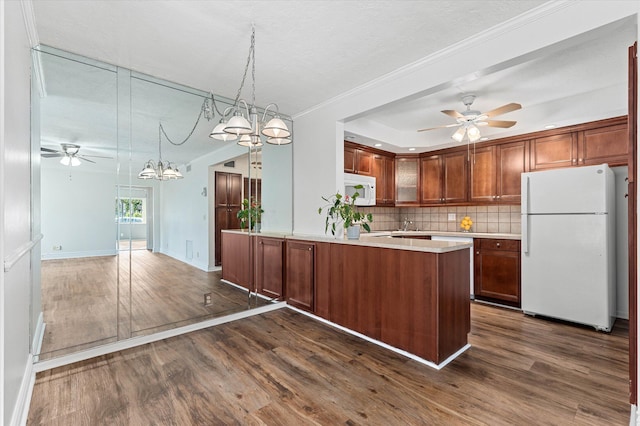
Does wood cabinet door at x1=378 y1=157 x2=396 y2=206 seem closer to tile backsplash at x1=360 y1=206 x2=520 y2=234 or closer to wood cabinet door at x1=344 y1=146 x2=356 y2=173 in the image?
tile backsplash at x1=360 y1=206 x2=520 y2=234

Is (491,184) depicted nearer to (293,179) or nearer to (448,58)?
(448,58)

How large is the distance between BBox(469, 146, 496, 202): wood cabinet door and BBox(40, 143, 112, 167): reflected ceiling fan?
15.4 feet

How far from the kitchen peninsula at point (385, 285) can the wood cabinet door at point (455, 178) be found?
7.11ft

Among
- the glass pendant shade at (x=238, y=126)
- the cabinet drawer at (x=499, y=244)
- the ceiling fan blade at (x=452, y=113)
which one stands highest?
the ceiling fan blade at (x=452, y=113)

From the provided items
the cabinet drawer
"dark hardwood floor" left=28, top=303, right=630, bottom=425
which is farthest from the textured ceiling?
"dark hardwood floor" left=28, top=303, right=630, bottom=425

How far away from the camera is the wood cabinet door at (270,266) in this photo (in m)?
3.83

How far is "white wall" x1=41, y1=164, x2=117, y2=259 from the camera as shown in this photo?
245 cm

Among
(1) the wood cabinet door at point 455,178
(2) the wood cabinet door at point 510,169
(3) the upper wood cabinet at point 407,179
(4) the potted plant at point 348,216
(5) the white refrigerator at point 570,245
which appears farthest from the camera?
(3) the upper wood cabinet at point 407,179

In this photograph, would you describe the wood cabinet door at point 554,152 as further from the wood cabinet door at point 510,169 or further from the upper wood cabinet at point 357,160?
the upper wood cabinet at point 357,160

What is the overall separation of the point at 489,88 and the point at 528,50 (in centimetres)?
130

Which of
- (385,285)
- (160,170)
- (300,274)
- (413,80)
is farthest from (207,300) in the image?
(413,80)

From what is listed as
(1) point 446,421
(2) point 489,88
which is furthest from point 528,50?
(1) point 446,421

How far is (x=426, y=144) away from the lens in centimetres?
493

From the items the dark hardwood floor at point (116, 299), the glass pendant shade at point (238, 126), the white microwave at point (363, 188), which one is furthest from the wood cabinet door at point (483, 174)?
the dark hardwood floor at point (116, 299)
